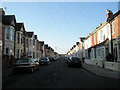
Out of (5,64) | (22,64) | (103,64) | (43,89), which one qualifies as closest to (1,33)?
(5,64)

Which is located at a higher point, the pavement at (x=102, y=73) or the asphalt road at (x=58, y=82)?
the asphalt road at (x=58, y=82)

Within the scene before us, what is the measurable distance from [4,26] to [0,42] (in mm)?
3092

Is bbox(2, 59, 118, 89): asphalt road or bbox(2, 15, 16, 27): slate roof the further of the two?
bbox(2, 15, 16, 27): slate roof

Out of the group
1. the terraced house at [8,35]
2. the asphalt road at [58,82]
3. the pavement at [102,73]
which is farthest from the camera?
the terraced house at [8,35]

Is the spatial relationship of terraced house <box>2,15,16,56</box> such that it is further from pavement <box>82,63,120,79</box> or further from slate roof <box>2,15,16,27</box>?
pavement <box>82,63,120,79</box>

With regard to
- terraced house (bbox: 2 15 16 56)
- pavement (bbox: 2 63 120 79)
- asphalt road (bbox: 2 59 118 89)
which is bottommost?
pavement (bbox: 2 63 120 79)

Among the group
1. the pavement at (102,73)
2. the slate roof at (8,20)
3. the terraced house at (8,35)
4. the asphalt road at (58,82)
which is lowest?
the pavement at (102,73)

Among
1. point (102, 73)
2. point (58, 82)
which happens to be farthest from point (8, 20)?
point (58, 82)

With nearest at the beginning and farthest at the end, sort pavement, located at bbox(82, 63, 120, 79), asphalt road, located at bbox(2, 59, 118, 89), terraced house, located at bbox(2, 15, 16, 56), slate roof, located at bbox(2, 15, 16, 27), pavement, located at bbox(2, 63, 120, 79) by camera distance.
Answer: asphalt road, located at bbox(2, 59, 118, 89)
pavement, located at bbox(82, 63, 120, 79)
pavement, located at bbox(2, 63, 120, 79)
terraced house, located at bbox(2, 15, 16, 56)
slate roof, located at bbox(2, 15, 16, 27)

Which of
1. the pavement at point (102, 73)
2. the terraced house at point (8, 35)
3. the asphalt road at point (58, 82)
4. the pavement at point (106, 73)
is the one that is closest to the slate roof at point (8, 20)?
the terraced house at point (8, 35)

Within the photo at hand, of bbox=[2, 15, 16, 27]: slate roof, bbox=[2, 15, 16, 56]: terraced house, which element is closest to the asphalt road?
bbox=[2, 15, 16, 56]: terraced house

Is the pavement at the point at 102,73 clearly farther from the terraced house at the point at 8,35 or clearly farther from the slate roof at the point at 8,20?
the slate roof at the point at 8,20

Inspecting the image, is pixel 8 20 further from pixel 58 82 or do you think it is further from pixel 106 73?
pixel 58 82

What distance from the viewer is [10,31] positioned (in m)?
24.0
